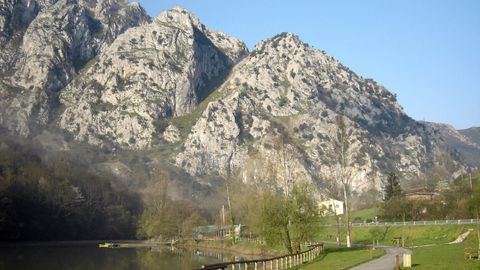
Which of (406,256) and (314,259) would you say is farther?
(314,259)

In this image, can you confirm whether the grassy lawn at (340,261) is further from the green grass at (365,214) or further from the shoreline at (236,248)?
the green grass at (365,214)

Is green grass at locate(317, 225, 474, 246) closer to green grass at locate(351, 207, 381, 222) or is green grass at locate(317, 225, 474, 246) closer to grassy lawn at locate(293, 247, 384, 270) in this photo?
grassy lawn at locate(293, 247, 384, 270)

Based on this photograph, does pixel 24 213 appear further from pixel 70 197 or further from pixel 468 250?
pixel 468 250

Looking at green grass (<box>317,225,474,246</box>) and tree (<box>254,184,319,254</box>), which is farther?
green grass (<box>317,225,474,246</box>)

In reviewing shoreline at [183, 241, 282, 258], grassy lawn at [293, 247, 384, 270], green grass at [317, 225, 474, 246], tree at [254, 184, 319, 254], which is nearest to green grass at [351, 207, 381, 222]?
green grass at [317, 225, 474, 246]

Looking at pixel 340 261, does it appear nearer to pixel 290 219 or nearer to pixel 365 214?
pixel 290 219

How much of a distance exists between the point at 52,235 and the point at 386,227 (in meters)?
109

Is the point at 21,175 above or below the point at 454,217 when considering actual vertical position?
above

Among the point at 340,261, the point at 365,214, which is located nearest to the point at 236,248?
the point at 365,214

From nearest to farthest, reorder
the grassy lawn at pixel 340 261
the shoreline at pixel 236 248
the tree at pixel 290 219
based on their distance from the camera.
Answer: the grassy lawn at pixel 340 261
the tree at pixel 290 219
the shoreline at pixel 236 248

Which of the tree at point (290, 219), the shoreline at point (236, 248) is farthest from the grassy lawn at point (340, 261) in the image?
the shoreline at point (236, 248)

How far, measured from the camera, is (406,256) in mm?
35656

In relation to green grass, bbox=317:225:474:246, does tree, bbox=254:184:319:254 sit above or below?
above

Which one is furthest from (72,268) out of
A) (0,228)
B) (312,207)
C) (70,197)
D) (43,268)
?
(70,197)
